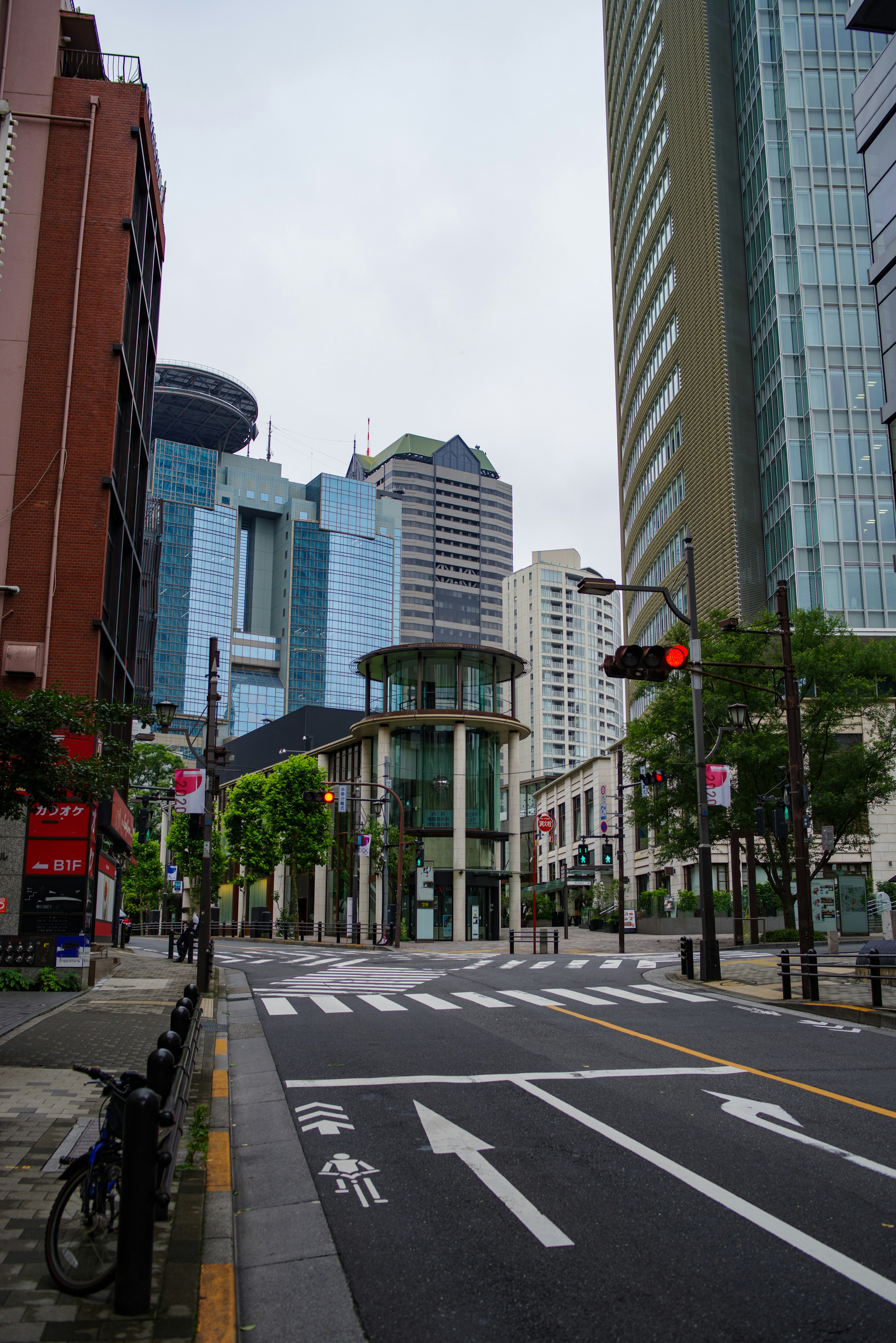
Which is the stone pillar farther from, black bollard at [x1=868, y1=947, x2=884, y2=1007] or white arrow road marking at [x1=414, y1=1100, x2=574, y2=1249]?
white arrow road marking at [x1=414, y1=1100, x2=574, y2=1249]

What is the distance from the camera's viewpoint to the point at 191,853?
59.7 metres

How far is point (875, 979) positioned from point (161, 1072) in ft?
46.8

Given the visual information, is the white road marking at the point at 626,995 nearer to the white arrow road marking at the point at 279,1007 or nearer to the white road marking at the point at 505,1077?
the white arrow road marking at the point at 279,1007

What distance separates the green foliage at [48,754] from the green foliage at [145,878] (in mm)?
69903

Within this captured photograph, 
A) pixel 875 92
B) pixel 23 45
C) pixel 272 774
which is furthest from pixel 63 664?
pixel 272 774

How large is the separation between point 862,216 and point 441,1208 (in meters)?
71.2

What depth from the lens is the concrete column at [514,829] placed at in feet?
202

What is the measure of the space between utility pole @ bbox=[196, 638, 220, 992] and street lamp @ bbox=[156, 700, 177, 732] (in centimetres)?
105

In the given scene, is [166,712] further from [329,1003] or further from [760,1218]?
[760,1218]

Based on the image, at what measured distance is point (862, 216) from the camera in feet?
213

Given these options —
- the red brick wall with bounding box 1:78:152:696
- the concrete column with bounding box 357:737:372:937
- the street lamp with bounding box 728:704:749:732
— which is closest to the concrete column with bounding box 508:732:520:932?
the concrete column with bounding box 357:737:372:937

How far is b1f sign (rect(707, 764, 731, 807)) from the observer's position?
24.4m

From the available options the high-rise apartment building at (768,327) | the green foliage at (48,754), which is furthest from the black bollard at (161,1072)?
the high-rise apartment building at (768,327)

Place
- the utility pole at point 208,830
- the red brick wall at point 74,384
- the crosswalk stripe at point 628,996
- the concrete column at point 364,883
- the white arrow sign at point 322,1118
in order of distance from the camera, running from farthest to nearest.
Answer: the concrete column at point 364,883, the red brick wall at point 74,384, the utility pole at point 208,830, the crosswalk stripe at point 628,996, the white arrow sign at point 322,1118
